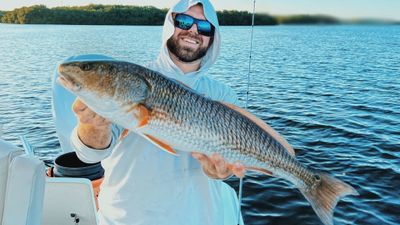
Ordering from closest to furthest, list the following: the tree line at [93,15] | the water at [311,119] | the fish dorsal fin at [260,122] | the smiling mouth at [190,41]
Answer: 1. the fish dorsal fin at [260,122]
2. the smiling mouth at [190,41]
3. the water at [311,119]
4. the tree line at [93,15]

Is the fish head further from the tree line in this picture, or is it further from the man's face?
the tree line

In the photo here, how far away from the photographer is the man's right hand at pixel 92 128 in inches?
103

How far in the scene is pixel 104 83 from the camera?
2561mm

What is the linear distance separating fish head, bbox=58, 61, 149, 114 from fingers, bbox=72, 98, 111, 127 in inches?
3.4

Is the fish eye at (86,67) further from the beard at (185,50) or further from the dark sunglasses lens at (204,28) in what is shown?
the dark sunglasses lens at (204,28)

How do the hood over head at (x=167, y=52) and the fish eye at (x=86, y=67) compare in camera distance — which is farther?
the hood over head at (x=167, y=52)

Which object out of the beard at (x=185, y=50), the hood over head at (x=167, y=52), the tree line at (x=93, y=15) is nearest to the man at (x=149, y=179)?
the hood over head at (x=167, y=52)

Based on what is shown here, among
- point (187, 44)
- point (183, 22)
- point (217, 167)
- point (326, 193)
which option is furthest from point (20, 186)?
point (326, 193)

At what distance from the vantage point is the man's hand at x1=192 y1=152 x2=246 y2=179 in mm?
2846

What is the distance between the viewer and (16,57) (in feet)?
95.1

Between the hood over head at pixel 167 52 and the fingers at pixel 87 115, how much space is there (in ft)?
2.98

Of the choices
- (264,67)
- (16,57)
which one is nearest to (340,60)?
(264,67)

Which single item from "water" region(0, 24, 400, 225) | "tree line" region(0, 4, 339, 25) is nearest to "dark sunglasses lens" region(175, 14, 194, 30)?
"water" region(0, 24, 400, 225)

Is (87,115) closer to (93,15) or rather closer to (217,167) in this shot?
(217,167)
